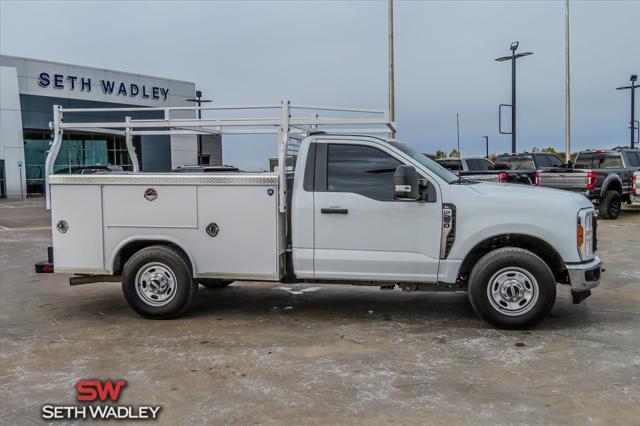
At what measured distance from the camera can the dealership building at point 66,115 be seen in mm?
37281

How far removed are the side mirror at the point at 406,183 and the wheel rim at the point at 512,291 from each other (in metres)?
1.18

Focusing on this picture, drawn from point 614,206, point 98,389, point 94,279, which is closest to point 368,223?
point 98,389

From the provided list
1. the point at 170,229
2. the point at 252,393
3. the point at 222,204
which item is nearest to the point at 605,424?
the point at 252,393

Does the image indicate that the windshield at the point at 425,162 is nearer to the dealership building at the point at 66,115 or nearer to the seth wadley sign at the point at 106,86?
the dealership building at the point at 66,115

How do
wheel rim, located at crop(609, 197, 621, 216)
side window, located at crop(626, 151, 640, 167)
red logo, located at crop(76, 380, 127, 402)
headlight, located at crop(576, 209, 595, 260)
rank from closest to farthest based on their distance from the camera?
red logo, located at crop(76, 380, 127, 402)
headlight, located at crop(576, 209, 595, 260)
wheel rim, located at crop(609, 197, 621, 216)
side window, located at crop(626, 151, 640, 167)

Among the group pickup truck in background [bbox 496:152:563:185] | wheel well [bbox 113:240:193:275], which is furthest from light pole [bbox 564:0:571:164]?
wheel well [bbox 113:240:193:275]

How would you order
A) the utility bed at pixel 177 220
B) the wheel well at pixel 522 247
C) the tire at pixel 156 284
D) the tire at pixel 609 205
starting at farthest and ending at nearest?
1. the tire at pixel 609 205
2. the tire at pixel 156 284
3. the utility bed at pixel 177 220
4. the wheel well at pixel 522 247

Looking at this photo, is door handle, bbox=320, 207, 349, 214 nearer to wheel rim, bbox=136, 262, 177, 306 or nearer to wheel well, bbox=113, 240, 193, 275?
wheel well, bbox=113, 240, 193, 275

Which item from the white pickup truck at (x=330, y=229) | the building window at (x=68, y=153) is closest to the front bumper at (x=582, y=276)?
the white pickup truck at (x=330, y=229)

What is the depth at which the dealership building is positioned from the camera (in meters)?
37.3

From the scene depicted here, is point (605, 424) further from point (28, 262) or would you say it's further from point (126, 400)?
point (28, 262)

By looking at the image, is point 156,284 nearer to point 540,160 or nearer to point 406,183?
point 406,183

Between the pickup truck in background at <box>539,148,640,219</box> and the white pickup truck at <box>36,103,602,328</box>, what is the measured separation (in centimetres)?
1158

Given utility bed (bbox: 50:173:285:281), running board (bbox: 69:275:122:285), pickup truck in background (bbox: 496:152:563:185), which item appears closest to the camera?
utility bed (bbox: 50:173:285:281)
